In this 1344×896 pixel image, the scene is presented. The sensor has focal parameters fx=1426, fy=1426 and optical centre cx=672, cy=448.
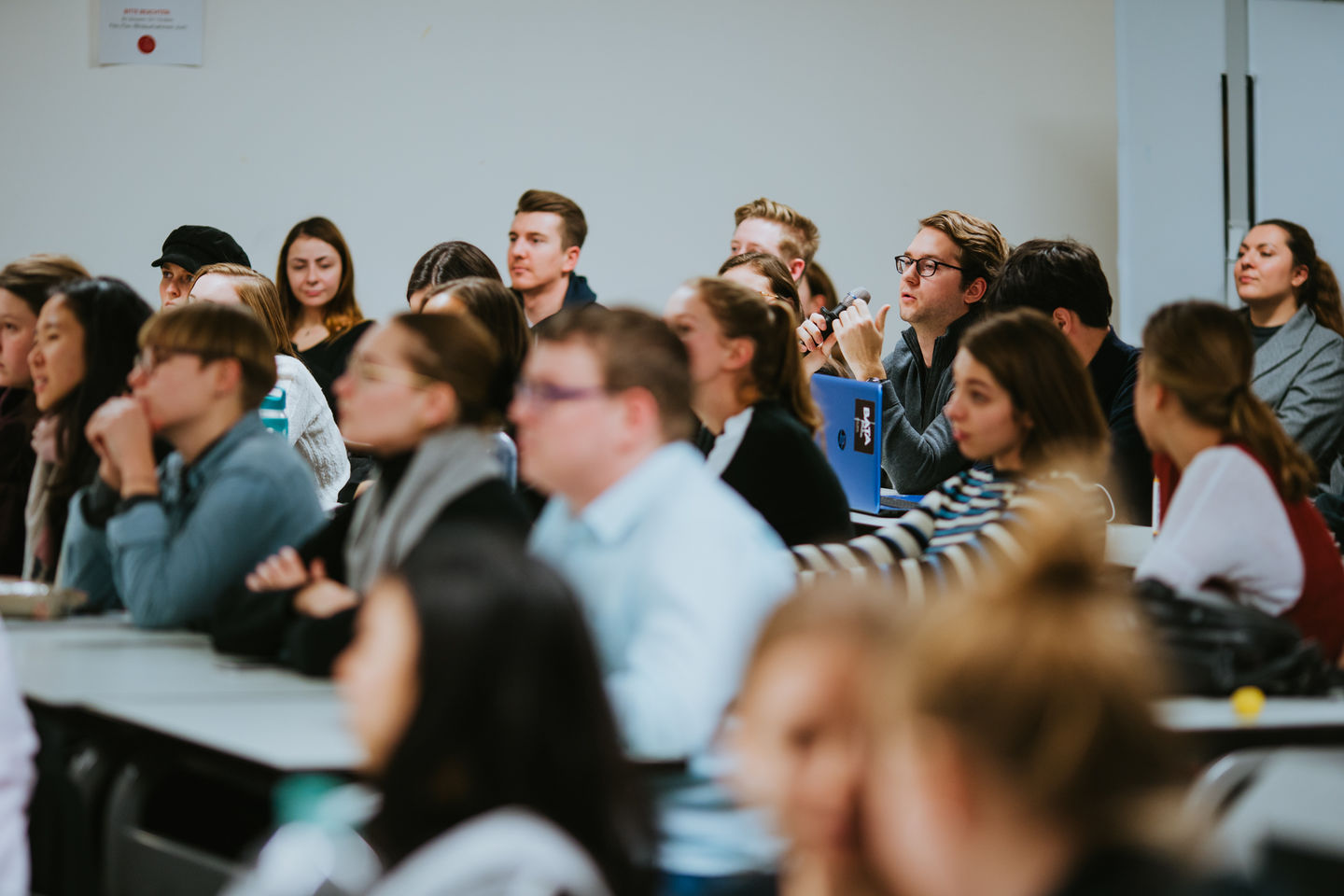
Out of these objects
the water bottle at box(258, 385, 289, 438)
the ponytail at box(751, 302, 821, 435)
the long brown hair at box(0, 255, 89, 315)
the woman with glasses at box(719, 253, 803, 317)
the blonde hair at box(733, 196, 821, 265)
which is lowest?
the water bottle at box(258, 385, 289, 438)

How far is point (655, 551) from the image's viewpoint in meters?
1.55

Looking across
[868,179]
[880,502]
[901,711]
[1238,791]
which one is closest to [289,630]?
[1238,791]

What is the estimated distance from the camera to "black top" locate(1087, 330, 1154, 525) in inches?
134

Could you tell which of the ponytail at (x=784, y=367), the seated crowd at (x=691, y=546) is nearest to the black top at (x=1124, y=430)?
the seated crowd at (x=691, y=546)

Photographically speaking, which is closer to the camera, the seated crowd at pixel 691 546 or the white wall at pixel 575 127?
the seated crowd at pixel 691 546

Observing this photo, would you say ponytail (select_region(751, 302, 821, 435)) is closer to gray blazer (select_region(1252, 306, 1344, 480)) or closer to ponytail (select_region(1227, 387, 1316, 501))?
ponytail (select_region(1227, 387, 1316, 501))

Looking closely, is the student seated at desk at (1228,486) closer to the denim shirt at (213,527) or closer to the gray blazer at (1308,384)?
the denim shirt at (213,527)

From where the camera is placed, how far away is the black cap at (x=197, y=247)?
4449 mm

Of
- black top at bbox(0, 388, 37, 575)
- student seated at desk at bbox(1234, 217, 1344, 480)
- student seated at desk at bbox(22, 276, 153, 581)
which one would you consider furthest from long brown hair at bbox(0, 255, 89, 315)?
student seated at desk at bbox(1234, 217, 1344, 480)

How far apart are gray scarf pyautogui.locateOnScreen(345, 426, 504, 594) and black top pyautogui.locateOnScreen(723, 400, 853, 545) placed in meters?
0.61

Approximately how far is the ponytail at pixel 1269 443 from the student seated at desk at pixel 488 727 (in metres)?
1.40

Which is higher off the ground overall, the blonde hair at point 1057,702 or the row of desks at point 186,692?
the blonde hair at point 1057,702

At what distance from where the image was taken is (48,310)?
103 inches

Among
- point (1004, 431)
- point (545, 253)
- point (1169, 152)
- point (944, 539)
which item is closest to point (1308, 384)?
point (1169, 152)
